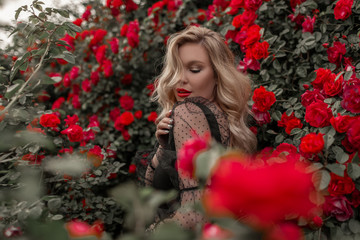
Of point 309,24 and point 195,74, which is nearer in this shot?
point 195,74

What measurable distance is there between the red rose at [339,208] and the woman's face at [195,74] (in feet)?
2.76

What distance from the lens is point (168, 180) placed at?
5.49 ft

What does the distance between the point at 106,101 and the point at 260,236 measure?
268 cm

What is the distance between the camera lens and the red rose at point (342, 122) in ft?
4.08

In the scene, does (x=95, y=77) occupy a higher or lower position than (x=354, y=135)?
lower

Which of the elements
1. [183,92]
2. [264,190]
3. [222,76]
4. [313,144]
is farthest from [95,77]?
[264,190]

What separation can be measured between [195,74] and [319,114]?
68 centimetres

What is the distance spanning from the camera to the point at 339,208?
1183 millimetres

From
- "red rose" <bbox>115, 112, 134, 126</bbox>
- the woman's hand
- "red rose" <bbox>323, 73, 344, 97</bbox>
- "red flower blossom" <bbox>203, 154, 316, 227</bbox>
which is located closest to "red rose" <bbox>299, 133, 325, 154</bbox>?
"red rose" <bbox>323, 73, 344, 97</bbox>

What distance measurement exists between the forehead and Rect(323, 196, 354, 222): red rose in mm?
950

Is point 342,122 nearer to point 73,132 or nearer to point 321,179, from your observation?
point 321,179

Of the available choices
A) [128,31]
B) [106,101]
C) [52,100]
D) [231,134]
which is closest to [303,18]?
[231,134]

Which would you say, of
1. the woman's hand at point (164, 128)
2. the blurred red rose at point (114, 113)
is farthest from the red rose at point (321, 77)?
the blurred red rose at point (114, 113)

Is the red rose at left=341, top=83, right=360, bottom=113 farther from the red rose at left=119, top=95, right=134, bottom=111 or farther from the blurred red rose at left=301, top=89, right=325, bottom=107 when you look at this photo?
the red rose at left=119, top=95, right=134, bottom=111
